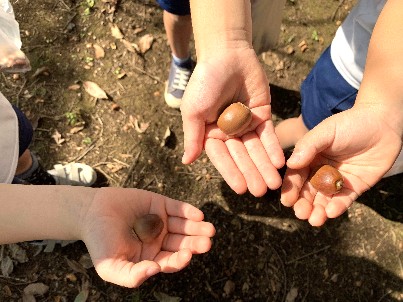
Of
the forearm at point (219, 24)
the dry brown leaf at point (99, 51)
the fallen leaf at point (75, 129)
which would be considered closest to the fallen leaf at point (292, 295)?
the forearm at point (219, 24)

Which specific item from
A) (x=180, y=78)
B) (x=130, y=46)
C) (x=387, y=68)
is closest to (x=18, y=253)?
(x=180, y=78)

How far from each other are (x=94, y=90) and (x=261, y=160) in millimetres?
2034

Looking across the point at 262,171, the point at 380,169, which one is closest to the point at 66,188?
the point at 262,171

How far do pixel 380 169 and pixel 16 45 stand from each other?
246 centimetres

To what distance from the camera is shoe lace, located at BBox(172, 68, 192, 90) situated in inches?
141

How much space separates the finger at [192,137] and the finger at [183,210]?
24 centimetres

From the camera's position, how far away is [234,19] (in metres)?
2.31

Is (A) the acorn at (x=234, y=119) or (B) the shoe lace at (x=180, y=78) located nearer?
(A) the acorn at (x=234, y=119)

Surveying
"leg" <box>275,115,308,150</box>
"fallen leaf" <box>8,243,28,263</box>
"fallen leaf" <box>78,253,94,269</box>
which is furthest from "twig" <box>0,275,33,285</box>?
"leg" <box>275,115,308,150</box>

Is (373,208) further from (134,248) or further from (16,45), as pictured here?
(16,45)

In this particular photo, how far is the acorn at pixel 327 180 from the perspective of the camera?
2.17 m

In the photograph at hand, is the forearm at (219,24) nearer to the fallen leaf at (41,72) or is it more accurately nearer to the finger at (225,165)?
the finger at (225,165)

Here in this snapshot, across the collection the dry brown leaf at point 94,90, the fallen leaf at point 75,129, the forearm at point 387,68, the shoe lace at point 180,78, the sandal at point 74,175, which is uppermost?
the forearm at point 387,68

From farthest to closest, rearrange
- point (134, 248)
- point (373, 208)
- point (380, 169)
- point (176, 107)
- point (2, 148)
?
point (176, 107), point (373, 208), point (2, 148), point (380, 169), point (134, 248)
